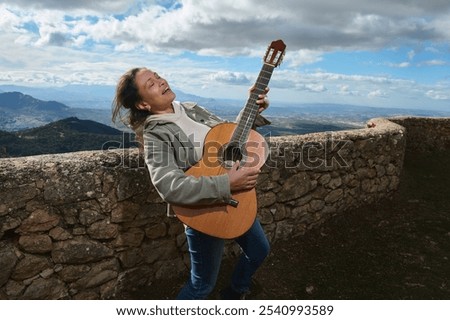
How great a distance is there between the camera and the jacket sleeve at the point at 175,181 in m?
2.12

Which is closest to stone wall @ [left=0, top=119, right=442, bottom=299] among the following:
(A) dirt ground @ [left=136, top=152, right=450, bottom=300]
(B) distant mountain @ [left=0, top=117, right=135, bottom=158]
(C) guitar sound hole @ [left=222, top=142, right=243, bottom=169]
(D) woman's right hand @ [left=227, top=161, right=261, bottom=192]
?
(A) dirt ground @ [left=136, top=152, right=450, bottom=300]

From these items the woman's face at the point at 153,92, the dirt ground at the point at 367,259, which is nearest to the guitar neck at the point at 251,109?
the woman's face at the point at 153,92

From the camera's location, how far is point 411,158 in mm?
8734

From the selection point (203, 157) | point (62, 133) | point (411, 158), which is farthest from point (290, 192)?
point (62, 133)

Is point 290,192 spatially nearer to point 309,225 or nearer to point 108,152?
point 309,225

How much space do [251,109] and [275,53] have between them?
1.54ft

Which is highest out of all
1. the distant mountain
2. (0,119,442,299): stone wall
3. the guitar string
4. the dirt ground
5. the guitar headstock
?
the guitar headstock

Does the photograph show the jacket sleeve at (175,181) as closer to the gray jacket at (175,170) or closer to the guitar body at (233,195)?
the gray jacket at (175,170)

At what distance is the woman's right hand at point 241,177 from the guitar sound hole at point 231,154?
125mm

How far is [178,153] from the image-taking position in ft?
7.65

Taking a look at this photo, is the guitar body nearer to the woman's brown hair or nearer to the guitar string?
the guitar string

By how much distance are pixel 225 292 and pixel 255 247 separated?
79cm

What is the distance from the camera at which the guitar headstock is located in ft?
9.04

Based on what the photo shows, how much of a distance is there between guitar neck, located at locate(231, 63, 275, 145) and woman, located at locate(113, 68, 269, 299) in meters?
0.05
